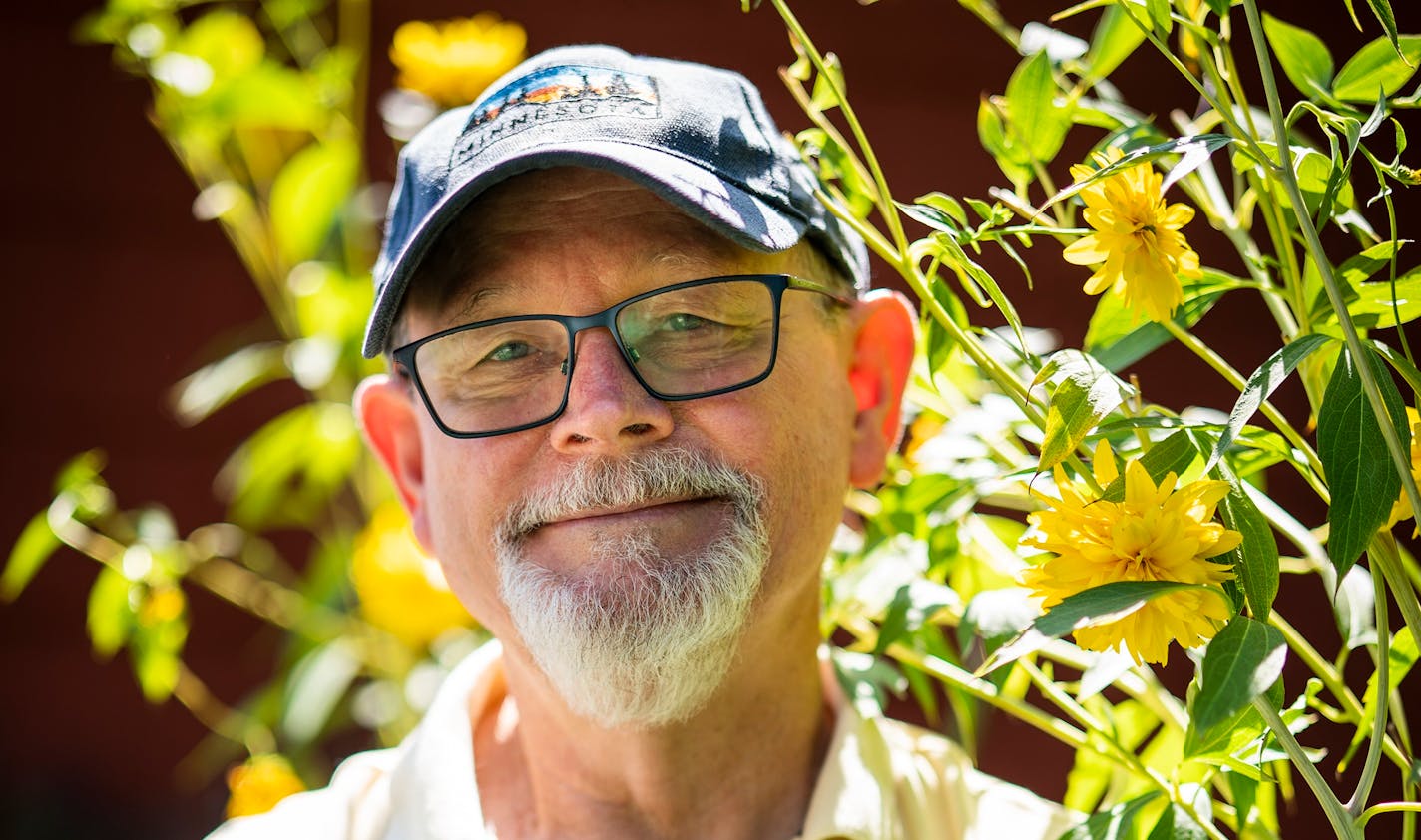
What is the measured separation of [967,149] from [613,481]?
161 cm

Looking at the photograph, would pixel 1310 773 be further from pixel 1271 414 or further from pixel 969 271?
pixel 969 271

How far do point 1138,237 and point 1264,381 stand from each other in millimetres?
104

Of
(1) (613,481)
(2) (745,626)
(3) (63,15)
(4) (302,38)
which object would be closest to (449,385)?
(1) (613,481)

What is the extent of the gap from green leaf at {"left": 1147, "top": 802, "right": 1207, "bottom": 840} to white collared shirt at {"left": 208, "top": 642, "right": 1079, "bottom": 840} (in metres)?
0.29

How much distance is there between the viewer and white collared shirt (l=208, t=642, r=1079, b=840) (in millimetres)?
1075

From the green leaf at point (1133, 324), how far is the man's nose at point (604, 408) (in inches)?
12.0

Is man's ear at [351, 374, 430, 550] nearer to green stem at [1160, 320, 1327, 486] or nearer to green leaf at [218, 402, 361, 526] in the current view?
green leaf at [218, 402, 361, 526]

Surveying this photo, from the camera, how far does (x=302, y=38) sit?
1.91m

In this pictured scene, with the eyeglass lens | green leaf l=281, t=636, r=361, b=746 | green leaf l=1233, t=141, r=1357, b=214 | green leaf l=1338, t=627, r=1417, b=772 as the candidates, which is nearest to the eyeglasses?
the eyeglass lens

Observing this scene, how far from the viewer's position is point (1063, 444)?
0.63 m

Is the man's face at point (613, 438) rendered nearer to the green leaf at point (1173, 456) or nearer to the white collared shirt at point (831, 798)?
the white collared shirt at point (831, 798)

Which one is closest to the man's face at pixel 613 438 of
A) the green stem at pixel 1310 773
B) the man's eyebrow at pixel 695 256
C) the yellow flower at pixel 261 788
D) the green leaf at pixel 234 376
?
the man's eyebrow at pixel 695 256

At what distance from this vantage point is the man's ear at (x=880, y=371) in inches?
43.4

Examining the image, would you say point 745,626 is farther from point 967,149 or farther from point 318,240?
point 967,149
